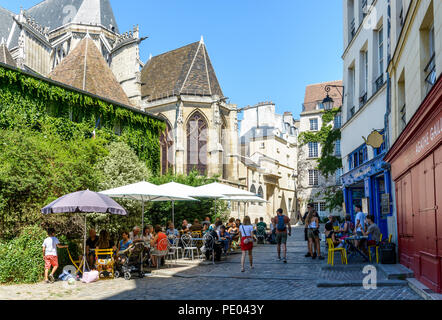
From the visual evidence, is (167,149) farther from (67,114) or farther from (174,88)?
(67,114)

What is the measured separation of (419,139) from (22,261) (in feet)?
28.8

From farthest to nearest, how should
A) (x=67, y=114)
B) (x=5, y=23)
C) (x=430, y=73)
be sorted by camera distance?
(x=5, y=23)
(x=67, y=114)
(x=430, y=73)

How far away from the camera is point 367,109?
1508 cm

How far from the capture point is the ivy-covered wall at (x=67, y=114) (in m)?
16.7

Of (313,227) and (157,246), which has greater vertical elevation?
(313,227)

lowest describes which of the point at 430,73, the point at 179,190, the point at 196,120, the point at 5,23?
the point at 179,190

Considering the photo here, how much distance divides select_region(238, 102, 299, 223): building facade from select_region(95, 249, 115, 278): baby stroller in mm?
33783

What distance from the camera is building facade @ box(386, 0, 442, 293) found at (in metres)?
6.56

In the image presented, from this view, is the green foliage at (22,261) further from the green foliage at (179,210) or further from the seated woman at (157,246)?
the green foliage at (179,210)

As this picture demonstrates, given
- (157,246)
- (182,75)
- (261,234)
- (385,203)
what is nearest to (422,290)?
(385,203)


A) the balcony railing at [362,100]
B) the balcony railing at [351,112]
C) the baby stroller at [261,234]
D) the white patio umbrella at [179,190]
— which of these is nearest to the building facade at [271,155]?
the baby stroller at [261,234]

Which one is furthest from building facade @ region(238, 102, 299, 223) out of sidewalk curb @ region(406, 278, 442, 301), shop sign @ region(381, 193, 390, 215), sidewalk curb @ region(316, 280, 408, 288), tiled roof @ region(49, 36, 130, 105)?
sidewalk curb @ region(406, 278, 442, 301)

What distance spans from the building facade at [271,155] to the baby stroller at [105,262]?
3378 centimetres

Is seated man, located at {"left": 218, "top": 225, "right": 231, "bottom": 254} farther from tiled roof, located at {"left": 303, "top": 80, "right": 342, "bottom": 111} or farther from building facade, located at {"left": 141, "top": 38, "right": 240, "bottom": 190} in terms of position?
tiled roof, located at {"left": 303, "top": 80, "right": 342, "bottom": 111}
